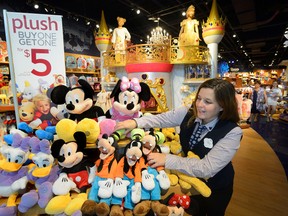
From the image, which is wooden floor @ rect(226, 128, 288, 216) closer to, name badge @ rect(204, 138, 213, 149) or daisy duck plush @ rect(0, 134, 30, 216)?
name badge @ rect(204, 138, 213, 149)

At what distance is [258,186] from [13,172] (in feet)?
9.46

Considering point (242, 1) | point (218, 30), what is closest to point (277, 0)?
point (242, 1)

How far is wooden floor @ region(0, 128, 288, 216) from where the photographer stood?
6.84 ft

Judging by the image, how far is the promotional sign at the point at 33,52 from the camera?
157 cm

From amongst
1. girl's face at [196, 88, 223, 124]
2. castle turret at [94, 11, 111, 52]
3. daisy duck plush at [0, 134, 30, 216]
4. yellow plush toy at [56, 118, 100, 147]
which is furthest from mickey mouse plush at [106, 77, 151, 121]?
castle turret at [94, 11, 111, 52]

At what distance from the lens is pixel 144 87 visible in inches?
59.0

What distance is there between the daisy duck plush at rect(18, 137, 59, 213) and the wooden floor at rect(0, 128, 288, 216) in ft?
0.25

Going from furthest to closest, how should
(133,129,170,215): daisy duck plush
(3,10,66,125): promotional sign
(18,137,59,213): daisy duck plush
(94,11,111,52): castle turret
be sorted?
(94,11,111,52): castle turret < (3,10,66,125): promotional sign < (18,137,59,213): daisy duck plush < (133,129,170,215): daisy duck plush

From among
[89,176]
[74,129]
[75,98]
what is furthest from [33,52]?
[89,176]

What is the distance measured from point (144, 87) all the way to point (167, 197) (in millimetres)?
817

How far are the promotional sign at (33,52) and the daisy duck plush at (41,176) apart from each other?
2.40 ft

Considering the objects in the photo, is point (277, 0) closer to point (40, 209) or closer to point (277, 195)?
point (277, 195)

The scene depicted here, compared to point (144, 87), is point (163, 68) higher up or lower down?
higher up

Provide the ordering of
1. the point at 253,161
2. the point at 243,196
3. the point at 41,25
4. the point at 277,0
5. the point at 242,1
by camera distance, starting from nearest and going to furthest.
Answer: the point at 41,25 → the point at 243,196 → the point at 253,161 → the point at 242,1 → the point at 277,0
